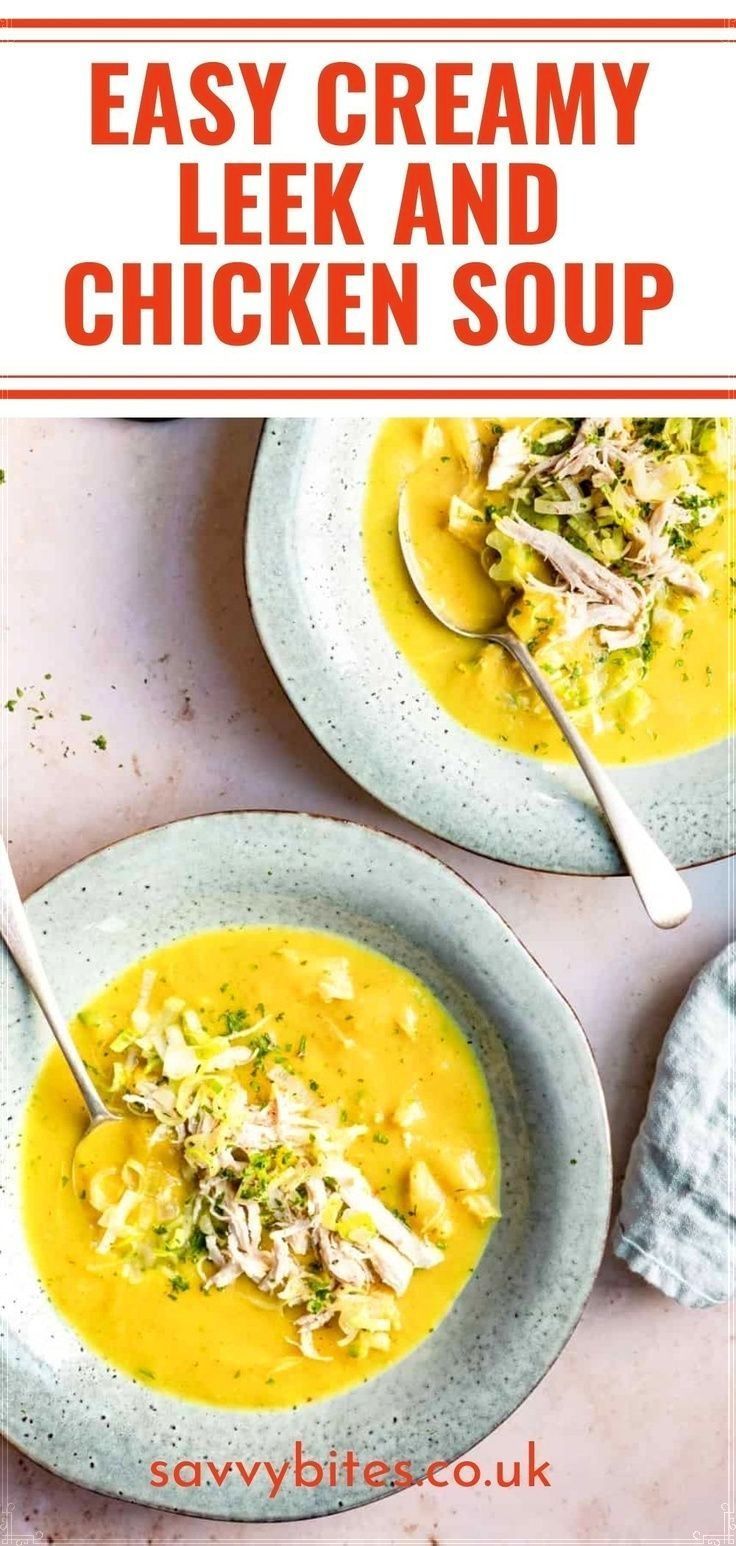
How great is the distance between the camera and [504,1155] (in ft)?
8.87

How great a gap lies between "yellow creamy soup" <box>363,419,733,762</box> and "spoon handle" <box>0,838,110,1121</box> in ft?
3.22

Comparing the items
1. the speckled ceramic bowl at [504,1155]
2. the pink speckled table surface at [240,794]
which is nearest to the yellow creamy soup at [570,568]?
the pink speckled table surface at [240,794]

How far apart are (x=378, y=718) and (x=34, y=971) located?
Result: 2.90 feet

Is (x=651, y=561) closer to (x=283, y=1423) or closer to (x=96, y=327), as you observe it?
(x=96, y=327)

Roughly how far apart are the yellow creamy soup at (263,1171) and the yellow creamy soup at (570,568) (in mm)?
681

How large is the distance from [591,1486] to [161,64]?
3.15 meters

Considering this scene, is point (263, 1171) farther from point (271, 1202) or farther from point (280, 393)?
point (280, 393)

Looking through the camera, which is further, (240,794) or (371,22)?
(240,794)

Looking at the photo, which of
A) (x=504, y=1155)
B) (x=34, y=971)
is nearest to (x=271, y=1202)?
(x=504, y=1155)

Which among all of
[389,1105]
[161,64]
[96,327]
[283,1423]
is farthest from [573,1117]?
[161,64]

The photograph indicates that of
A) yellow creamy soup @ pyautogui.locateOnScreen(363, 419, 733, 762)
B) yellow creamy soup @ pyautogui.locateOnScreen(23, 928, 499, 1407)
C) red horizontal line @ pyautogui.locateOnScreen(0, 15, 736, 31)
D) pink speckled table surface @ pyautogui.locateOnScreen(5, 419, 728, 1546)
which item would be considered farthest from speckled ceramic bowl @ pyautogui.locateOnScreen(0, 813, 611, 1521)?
red horizontal line @ pyautogui.locateOnScreen(0, 15, 736, 31)

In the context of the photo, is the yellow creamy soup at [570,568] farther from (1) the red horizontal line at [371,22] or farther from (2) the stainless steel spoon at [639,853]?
(1) the red horizontal line at [371,22]

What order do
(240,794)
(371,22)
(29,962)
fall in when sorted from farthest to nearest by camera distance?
1. (240,794)
2. (29,962)
3. (371,22)

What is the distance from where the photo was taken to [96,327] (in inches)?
101
